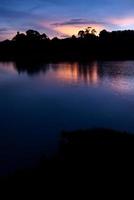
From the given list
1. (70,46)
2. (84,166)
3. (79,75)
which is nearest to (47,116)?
(84,166)

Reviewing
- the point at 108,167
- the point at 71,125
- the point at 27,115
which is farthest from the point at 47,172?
the point at 27,115

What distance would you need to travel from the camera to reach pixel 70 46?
13425 cm

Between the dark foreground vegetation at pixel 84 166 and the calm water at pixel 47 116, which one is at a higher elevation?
the dark foreground vegetation at pixel 84 166

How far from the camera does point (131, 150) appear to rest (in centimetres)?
1236

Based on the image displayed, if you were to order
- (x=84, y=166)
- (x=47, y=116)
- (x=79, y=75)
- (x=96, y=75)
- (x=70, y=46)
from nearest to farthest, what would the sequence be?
1. (x=84, y=166)
2. (x=47, y=116)
3. (x=96, y=75)
4. (x=79, y=75)
5. (x=70, y=46)

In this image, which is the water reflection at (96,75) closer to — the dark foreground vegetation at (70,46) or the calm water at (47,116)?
the calm water at (47,116)

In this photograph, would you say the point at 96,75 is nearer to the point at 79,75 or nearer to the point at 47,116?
the point at 79,75

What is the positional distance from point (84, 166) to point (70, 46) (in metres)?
126

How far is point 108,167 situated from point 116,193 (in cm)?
178

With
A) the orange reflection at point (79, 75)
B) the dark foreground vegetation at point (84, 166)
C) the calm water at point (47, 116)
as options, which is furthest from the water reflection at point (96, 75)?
the dark foreground vegetation at point (84, 166)

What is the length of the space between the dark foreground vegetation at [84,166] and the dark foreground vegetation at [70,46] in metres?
105

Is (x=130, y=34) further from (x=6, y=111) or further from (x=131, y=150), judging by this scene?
(x=131, y=150)

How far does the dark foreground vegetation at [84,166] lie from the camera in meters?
10.2

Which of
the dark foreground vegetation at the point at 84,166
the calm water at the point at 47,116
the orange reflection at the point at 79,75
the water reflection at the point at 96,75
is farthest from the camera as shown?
the orange reflection at the point at 79,75
